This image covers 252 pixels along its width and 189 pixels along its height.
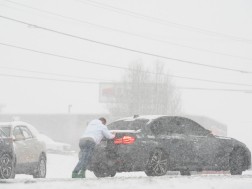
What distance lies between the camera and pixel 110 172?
15977 mm

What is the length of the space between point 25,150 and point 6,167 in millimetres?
1989

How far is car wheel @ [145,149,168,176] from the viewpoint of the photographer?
603 inches

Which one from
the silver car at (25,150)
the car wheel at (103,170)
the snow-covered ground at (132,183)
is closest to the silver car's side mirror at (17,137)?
the silver car at (25,150)

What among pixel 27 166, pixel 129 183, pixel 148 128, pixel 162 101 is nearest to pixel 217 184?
pixel 129 183

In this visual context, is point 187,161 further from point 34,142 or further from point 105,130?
point 34,142

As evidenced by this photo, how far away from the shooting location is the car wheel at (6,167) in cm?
1434

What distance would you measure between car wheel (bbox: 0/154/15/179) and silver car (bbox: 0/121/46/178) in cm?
8

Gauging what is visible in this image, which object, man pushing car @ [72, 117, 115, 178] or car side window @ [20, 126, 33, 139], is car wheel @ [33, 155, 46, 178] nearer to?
car side window @ [20, 126, 33, 139]

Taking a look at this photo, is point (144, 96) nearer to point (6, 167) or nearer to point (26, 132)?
point (26, 132)

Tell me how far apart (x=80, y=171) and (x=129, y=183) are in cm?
297

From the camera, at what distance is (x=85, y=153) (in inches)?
594

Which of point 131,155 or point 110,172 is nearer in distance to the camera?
point 131,155

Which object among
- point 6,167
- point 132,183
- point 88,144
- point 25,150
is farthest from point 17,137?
point 132,183

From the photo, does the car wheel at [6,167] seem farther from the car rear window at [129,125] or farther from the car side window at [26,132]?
the car rear window at [129,125]
